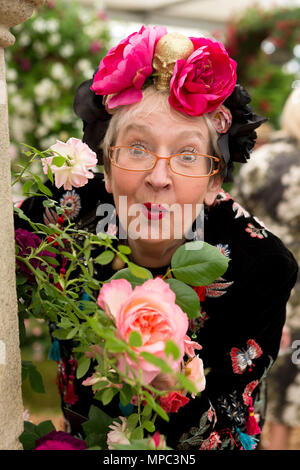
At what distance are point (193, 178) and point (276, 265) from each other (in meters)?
0.31

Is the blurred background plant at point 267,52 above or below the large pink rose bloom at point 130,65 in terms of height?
below

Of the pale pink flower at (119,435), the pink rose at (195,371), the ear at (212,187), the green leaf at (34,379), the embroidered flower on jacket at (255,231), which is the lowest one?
the green leaf at (34,379)

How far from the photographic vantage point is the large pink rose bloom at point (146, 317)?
534 mm

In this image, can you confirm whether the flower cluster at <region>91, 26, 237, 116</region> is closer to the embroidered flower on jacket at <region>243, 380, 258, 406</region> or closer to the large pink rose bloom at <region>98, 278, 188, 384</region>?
the large pink rose bloom at <region>98, 278, 188, 384</region>

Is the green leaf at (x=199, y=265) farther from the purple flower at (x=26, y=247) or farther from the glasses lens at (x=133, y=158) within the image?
the glasses lens at (x=133, y=158)

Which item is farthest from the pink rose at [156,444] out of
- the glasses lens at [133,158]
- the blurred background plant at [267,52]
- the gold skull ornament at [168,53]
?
the blurred background plant at [267,52]

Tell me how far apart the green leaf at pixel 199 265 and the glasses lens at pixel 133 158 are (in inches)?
13.6

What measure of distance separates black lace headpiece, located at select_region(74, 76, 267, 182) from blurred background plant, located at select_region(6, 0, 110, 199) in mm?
2003

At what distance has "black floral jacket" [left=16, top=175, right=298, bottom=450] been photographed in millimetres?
1006

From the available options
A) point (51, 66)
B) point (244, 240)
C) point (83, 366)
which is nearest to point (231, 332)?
point (244, 240)

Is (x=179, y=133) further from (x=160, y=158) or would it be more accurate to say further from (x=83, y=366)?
(x=83, y=366)

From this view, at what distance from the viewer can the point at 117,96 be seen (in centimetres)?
98

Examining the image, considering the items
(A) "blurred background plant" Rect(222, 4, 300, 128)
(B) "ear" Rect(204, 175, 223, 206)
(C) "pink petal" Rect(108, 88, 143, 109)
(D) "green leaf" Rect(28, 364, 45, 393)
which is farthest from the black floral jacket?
(A) "blurred background plant" Rect(222, 4, 300, 128)

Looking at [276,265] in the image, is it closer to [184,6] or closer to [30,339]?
[30,339]
